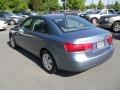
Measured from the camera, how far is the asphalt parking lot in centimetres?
464

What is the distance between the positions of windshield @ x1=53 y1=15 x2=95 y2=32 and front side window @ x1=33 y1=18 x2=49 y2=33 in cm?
33

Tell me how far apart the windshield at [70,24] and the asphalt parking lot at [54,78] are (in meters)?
1.17

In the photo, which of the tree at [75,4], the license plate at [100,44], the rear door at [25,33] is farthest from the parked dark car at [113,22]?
the tree at [75,4]

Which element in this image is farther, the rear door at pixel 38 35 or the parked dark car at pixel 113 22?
the parked dark car at pixel 113 22

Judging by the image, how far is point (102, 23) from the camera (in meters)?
13.4

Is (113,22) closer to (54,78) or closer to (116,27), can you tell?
(116,27)

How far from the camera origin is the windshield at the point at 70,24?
533cm

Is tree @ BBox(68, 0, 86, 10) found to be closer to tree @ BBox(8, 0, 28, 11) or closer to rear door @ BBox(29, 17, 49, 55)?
tree @ BBox(8, 0, 28, 11)

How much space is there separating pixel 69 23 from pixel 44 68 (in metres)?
1.46

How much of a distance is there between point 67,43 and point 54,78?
1.05 meters

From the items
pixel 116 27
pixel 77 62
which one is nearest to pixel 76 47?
pixel 77 62

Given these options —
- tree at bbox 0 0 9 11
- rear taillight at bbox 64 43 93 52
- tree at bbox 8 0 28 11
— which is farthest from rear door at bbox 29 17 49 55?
tree at bbox 8 0 28 11

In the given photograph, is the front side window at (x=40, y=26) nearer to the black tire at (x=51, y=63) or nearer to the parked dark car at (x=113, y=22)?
the black tire at (x=51, y=63)

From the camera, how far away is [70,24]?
219 inches
